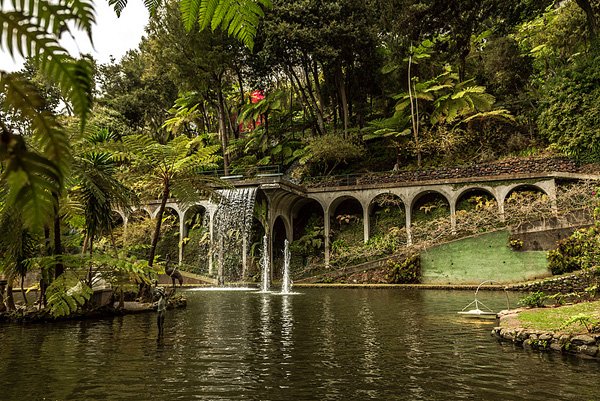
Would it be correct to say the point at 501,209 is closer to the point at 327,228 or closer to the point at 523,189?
the point at 523,189

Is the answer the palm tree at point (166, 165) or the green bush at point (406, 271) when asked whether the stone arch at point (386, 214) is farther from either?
the palm tree at point (166, 165)

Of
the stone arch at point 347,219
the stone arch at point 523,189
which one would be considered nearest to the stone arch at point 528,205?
the stone arch at point 523,189

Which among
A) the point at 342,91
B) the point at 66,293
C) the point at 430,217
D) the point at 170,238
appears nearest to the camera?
the point at 66,293

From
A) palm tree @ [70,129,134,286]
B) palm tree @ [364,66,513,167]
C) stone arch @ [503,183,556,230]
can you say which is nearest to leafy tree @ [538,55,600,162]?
stone arch @ [503,183,556,230]

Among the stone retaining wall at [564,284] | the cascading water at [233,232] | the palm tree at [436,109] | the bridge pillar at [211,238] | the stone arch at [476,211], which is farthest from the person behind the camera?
the palm tree at [436,109]

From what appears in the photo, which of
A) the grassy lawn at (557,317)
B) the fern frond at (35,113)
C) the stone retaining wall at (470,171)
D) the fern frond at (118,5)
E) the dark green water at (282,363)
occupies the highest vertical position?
the stone retaining wall at (470,171)

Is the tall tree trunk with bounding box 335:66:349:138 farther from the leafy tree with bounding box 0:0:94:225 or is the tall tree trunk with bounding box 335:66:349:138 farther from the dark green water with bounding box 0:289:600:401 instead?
the leafy tree with bounding box 0:0:94:225

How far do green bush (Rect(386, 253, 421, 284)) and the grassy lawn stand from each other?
1114cm

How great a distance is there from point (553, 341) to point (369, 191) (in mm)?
18360

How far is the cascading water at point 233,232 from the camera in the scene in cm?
2273

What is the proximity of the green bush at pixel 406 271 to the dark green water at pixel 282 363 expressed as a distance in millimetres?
10762

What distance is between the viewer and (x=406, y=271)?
2009 cm

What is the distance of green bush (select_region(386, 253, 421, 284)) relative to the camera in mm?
20047

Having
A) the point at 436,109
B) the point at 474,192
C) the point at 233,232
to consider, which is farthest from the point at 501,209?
the point at 233,232
